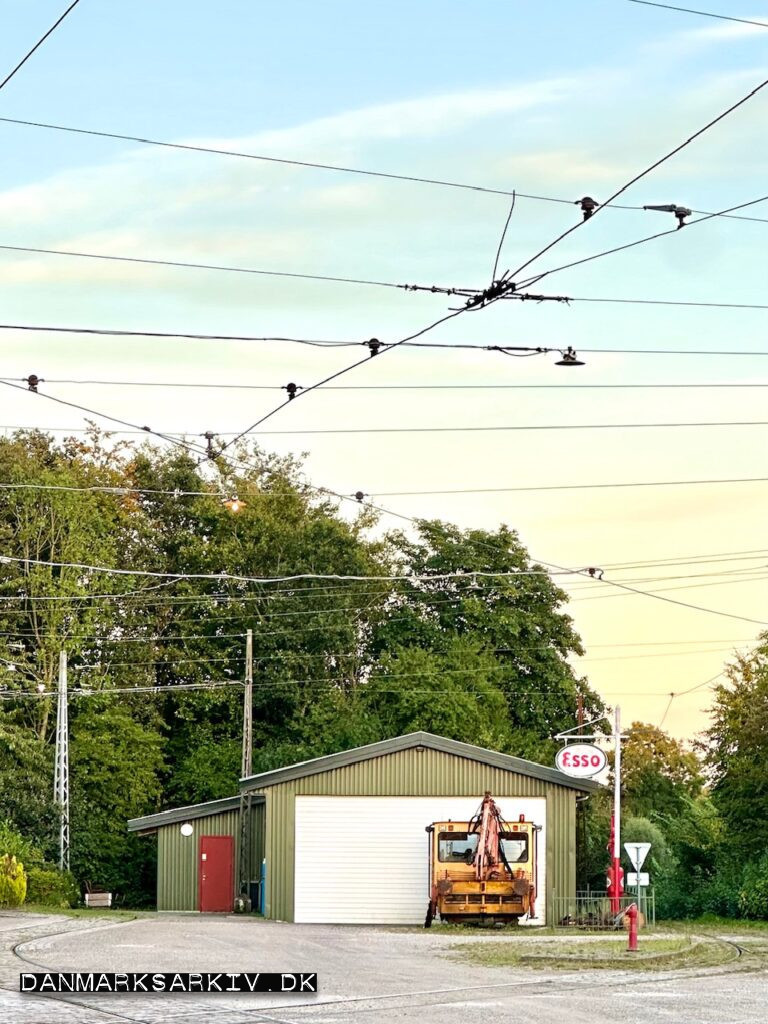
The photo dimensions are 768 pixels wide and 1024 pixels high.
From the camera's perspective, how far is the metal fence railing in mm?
35594

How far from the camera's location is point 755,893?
40.5m

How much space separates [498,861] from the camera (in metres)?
35.8

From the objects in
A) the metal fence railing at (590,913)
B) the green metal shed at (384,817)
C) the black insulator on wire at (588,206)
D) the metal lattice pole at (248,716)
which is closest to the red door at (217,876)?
the metal lattice pole at (248,716)

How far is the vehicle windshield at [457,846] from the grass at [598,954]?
7.22m

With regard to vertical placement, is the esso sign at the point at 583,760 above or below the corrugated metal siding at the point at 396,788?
above

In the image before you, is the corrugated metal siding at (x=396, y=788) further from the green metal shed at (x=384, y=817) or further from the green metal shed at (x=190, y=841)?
the green metal shed at (x=190, y=841)

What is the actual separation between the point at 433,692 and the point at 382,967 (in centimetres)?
3871

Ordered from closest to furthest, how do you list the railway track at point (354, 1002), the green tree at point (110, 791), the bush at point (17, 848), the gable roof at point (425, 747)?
the railway track at point (354, 1002)
the gable roof at point (425, 747)
the bush at point (17, 848)
the green tree at point (110, 791)

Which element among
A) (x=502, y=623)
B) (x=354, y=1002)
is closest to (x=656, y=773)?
(x=502, y=623)

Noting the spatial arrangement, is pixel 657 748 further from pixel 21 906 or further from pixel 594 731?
pixel 21 906

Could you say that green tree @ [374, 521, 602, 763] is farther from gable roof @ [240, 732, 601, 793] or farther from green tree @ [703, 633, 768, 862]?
gable roof @ [240, 732, 601, 793]

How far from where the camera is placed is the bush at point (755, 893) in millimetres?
40281

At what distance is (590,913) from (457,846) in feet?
14.3

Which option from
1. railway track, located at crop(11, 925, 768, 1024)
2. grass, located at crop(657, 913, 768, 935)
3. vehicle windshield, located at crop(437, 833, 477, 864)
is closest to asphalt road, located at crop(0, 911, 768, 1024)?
railway track, located at crop(11, 925, 768, 1024)
